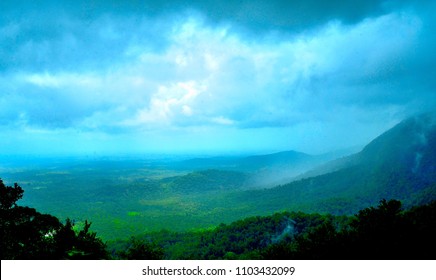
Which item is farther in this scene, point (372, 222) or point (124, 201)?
point (124, 201)

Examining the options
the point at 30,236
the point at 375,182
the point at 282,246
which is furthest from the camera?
the point at 375,182

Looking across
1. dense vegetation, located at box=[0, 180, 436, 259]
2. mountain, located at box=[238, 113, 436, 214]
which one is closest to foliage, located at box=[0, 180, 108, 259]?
dense vegetation, located at box=[0, 180, 436, 259]

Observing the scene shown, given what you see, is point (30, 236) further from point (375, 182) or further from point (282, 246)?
point (375, 182)

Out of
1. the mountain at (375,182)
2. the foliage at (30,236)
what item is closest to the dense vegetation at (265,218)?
the foliage at (30,236)

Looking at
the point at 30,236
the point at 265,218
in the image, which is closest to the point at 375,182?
the point at 265,218

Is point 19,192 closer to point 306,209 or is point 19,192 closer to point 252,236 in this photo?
point 252,236

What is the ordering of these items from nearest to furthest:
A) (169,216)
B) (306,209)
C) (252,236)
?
(252,236) → (306,209) → (169,216)
